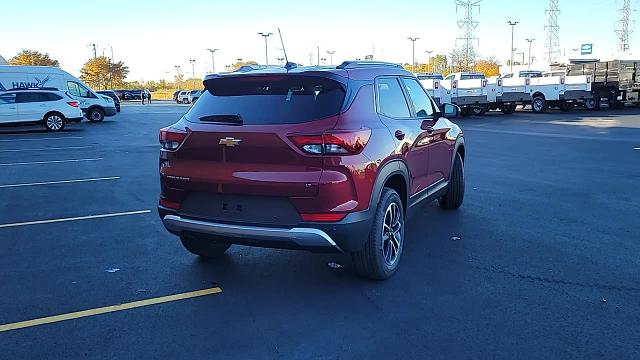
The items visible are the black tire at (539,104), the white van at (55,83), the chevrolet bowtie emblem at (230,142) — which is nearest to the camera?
the chevrolet bowtie emblem at (230,142)

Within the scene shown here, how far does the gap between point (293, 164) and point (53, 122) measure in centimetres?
2108

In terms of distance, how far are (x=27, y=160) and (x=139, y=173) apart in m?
4.33

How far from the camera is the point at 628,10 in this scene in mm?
89938

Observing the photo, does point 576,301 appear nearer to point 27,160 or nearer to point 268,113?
point 268,113

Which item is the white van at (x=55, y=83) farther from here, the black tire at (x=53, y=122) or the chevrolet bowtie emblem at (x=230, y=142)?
the chevrolet bowtie emblem at (x=230, y=142)

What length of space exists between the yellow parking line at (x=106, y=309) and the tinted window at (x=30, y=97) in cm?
2063

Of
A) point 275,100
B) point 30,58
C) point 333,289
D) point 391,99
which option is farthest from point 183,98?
point 333,289

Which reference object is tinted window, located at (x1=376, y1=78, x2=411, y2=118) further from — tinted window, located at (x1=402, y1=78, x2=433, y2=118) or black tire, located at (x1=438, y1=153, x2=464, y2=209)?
black tire, located at (x1=438, y1=153, x2=464, y2=209)

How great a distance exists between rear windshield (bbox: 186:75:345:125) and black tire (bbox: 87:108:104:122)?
84.4 ft

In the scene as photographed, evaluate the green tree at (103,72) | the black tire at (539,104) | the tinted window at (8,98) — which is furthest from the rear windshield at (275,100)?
the green tree at (103,72)

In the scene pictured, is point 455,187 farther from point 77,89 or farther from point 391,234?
point 77,89

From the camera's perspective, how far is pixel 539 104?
28750 mm

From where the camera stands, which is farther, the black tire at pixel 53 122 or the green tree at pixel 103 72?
the green tree at pixel 103 72

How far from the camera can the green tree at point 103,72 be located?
292ft
